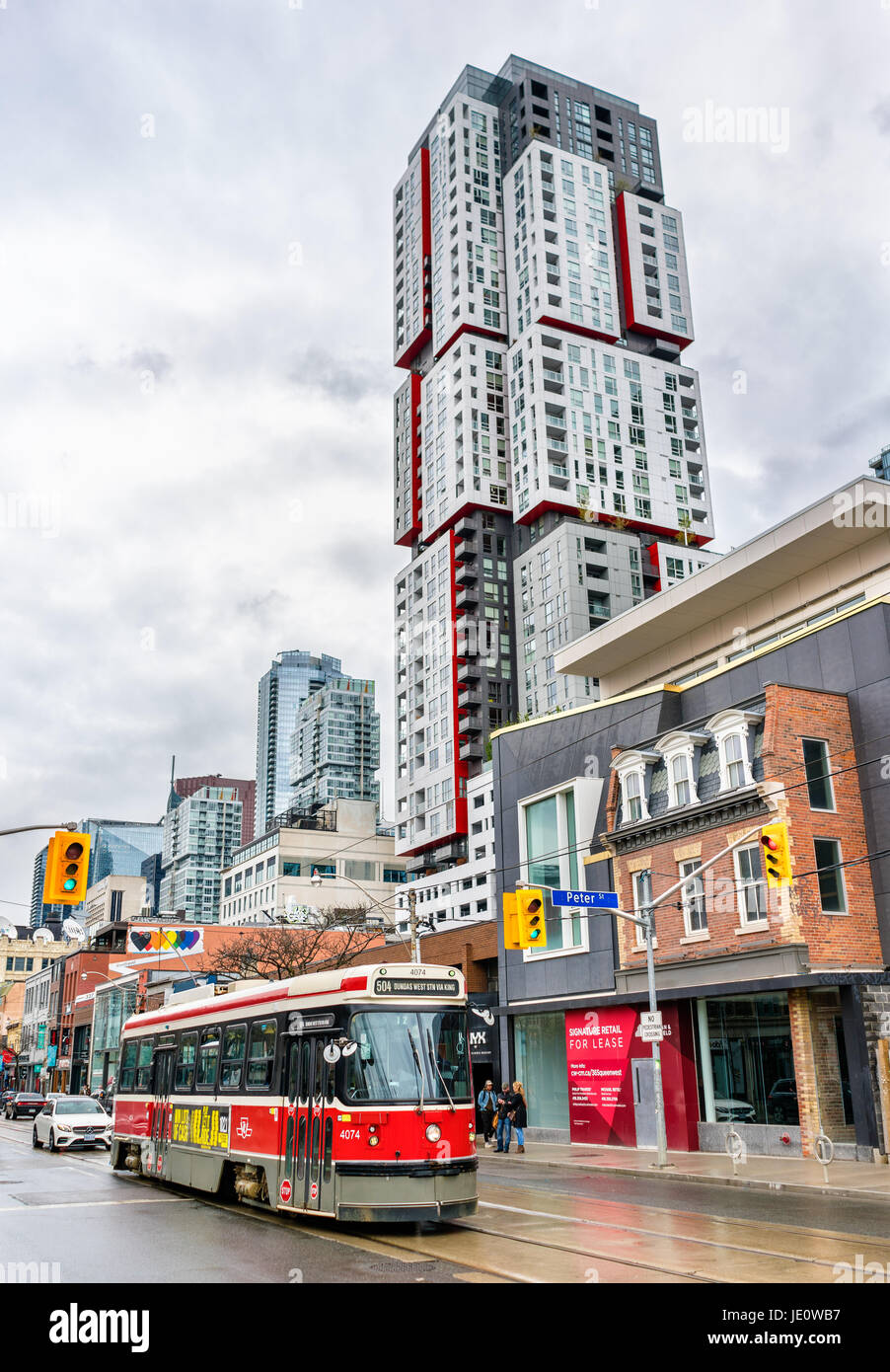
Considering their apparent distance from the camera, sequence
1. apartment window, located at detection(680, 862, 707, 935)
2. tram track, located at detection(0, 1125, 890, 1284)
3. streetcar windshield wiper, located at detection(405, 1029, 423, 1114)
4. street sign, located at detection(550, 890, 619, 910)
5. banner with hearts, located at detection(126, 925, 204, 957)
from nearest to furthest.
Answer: tram track, located at detection(0, 1125, 890, 1284), streetcar windshield wiper, located at detection(405, 1029, 423, 1114), street sign, located at detection(550, 890, 619, 910), apartment window, located at detection(680, 862, 707, 935), banner with hearts, located at detection(126, 925, 204, 957)

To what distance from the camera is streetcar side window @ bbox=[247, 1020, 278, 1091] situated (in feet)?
53.9

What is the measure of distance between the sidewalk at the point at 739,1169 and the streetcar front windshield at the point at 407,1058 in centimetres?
870

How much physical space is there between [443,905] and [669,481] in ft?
149

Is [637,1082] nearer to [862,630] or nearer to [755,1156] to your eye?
[755,1156]

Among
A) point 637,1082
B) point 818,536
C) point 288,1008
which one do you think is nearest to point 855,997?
point 637,1082

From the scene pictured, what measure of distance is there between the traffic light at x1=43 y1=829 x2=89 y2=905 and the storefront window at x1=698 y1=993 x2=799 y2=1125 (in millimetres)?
16955

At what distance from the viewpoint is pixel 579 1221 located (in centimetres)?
1509

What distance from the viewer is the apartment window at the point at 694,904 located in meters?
29.4

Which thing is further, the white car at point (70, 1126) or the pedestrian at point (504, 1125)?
the white car at point (70, 1126)

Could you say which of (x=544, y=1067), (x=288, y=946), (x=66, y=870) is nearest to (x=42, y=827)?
(x=66, y=870)

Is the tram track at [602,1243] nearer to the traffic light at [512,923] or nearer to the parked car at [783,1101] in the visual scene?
the traffic light at [512,923]

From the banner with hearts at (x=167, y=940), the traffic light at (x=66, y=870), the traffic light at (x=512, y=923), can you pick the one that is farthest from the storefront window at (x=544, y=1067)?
the traffic light at (x=66, y=870)

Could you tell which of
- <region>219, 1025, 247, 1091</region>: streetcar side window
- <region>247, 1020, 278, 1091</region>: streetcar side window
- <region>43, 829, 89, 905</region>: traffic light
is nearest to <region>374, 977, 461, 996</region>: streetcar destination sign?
<region>247, 1020, 278, 1091</region>: streetcar side window

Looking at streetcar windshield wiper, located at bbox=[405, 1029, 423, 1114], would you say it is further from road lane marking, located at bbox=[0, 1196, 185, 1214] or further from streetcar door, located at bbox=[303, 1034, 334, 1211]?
road lane marking, located at bbox=[0, 1196, 185, 1214]
